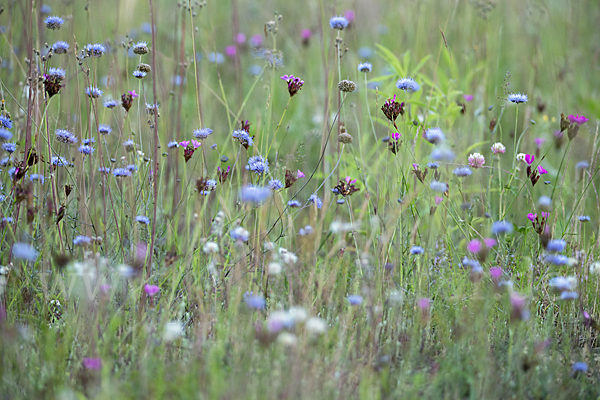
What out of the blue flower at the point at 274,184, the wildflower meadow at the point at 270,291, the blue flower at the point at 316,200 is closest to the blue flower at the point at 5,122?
→ the wildflower meadow at the point at 270,291

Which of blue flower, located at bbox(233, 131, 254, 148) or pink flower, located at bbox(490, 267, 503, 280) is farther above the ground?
blue flower, located at bbox(233, 131, 254, 148)

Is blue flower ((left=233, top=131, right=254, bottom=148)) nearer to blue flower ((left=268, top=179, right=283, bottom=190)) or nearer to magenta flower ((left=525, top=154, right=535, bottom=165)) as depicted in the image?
blue flower ((left=268, top=179, right=283, bottom=190))

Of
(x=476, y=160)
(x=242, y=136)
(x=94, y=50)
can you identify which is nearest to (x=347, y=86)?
(x=242, y=136)

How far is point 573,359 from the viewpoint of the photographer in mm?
1619

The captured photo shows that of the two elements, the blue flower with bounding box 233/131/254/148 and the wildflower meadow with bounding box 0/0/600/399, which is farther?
the blue flower with bounding box 233/131/254/148

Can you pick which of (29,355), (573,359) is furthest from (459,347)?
(29,355)

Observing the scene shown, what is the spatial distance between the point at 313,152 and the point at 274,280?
1.89m

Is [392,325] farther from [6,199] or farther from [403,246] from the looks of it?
[6,199]

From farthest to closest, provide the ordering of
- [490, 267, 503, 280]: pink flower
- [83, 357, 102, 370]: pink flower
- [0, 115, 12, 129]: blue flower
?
[0, 115, 12, 129]: blue flower, [490, 267, 503, 280]: pink flower, [83, 357, 102, 370]: pink flower

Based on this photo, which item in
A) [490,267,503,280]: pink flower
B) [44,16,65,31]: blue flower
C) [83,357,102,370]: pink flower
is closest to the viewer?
[83,357,102,370]: pink flower

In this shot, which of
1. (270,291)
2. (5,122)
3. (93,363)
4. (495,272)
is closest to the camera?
(93,363)

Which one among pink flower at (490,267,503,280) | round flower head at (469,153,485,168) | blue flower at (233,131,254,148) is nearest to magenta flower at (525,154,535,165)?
round flower head at (469,153,485,168)

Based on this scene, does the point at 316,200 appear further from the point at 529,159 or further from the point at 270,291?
the point at 529,159

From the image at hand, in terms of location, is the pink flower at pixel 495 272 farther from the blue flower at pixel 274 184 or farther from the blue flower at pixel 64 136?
the blue flower at pixel 64 136
